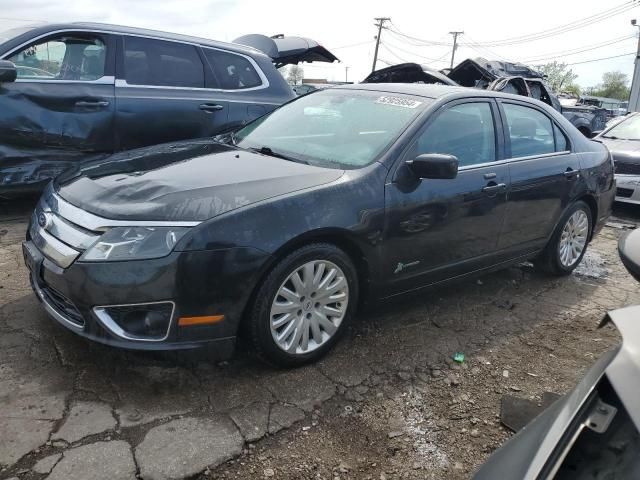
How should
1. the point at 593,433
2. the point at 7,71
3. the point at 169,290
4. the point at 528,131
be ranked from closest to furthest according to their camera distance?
the point at 593,433 → the point at 169,290 → the point at 528,131 → the point at 7,71

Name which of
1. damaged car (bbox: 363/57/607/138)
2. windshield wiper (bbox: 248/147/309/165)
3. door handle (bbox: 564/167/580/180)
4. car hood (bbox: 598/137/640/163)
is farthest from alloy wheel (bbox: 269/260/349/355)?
damaged car (bbox: 363/57/607/138)

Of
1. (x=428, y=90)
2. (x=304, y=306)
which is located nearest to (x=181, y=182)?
(x=304, y=306)

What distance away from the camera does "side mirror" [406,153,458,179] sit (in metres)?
3.10

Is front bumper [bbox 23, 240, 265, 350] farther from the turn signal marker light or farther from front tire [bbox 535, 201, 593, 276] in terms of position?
Result: front tire [bbox 535, 201, 593, 276]

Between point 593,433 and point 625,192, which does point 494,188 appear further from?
point 625,192

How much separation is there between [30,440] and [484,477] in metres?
1.86

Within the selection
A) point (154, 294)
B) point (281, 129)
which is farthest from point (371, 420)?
point (281, 129)

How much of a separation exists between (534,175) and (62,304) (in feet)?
10.7

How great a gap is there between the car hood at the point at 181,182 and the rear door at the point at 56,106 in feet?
5.75

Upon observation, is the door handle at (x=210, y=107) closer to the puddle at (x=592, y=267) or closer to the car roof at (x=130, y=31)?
the car roof at (x=130, y=31)

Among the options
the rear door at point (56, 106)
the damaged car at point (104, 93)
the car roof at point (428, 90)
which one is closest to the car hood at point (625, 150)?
the car roof at point (428, 90)

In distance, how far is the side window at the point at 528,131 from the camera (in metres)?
4.04

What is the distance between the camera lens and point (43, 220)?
2.93 meters

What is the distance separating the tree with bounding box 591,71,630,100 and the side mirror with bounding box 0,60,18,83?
294 feet
